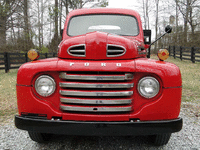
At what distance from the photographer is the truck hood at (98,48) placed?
221 cm

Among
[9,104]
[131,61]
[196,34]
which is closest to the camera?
[131,61]

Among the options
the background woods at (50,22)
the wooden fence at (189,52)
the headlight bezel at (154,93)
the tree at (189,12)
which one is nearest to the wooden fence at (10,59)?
the background woods at (50,22)

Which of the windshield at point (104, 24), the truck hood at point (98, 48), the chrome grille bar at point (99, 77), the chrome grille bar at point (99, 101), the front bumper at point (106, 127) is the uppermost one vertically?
→ the windshield at point (104, 24)

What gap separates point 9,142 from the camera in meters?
2.80

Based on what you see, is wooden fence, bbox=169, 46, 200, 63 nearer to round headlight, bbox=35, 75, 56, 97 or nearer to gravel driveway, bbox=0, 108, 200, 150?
gravel driveway, bbox=0, 108, 200, 150

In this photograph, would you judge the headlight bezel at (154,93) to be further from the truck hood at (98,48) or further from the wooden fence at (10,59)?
the wooden fence at (10,59)

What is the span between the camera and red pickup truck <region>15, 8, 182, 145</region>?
6.70 ft

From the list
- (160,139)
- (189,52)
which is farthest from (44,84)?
(189,52)

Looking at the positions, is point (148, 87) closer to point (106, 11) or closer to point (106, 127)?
point (106, 127)

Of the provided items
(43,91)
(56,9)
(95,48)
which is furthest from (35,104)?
(56,9)

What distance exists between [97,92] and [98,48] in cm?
54

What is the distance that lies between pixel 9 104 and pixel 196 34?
22.4 m

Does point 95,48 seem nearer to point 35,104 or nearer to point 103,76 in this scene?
point 103,76

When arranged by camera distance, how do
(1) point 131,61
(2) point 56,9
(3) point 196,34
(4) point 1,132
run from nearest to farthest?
(1) point 131,61, (4) point 1,132, (2) point 56,9, (3) point 196,34
